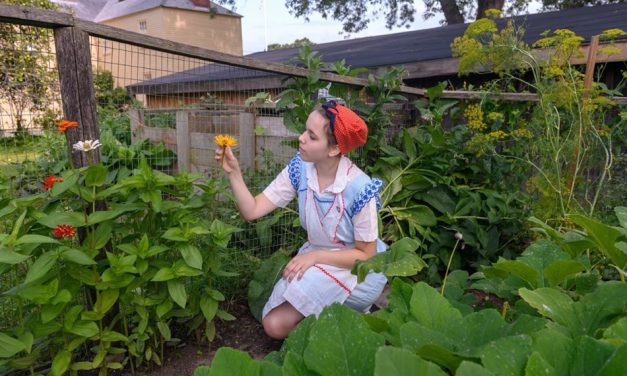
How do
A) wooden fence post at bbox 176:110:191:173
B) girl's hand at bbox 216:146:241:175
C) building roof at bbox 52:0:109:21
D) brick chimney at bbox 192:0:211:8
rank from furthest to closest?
building roof at bbox 52:0:109:21, brick chimney at bbox 192:0:211:8, wooden fence post at bbox 176:110:191:173, girl's hand at bbox 216:146:241:175

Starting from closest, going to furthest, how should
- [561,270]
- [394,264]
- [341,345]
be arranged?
[341,345] → [561,270] → [394,264]

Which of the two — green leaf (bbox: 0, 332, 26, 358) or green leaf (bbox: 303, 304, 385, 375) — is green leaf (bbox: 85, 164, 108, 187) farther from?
green leaf (bbox: 303, 304, 385, 375)

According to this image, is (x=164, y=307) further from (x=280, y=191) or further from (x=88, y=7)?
(x=88, y=7)

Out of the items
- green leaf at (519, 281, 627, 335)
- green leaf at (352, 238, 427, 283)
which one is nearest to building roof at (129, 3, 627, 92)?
green leaf at (352, 238, 427, 283)

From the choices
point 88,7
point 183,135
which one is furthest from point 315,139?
point 88,7

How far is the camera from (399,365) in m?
0.59

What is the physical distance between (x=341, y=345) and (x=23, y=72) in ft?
7.99

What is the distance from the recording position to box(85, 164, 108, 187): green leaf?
2.09 meters

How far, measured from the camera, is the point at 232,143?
7.62 feet

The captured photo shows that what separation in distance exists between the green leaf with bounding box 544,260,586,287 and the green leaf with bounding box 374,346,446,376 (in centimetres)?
57

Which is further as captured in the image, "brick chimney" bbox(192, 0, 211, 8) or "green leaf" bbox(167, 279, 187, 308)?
"brick chimney" bbox(192, 0, 211, 8)

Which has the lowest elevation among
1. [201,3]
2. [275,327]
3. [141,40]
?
[275,327]

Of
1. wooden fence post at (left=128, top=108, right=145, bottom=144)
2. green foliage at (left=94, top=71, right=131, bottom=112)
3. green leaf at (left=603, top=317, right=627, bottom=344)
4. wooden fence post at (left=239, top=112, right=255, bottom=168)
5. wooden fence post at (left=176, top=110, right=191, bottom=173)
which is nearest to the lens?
green leaf at (left=603, top=317, right=627, bottom=344)

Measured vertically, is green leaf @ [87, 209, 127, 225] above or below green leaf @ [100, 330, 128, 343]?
above
